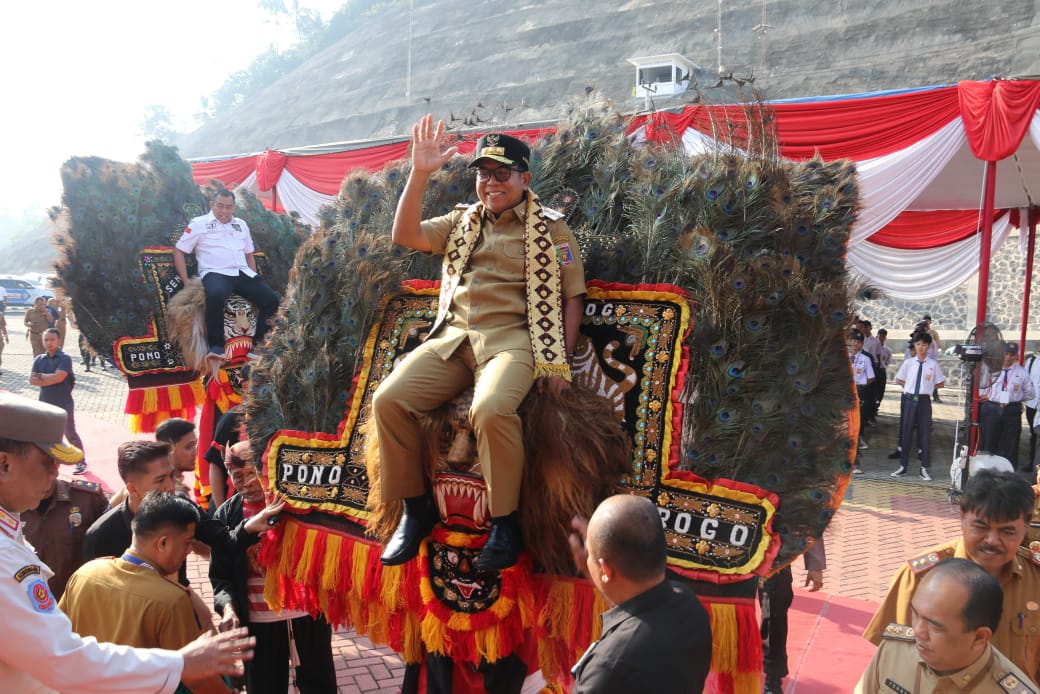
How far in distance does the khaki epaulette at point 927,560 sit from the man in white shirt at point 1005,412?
801 cm

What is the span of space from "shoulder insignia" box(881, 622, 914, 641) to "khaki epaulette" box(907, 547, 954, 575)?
0.30 metres

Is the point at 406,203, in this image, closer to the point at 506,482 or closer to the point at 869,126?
the point at 506,482

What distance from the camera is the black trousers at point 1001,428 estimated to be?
9.60 m

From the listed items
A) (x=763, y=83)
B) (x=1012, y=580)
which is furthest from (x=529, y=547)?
(x=763, y=83)

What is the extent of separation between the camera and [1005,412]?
31.6 ft

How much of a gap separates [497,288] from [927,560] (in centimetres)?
198

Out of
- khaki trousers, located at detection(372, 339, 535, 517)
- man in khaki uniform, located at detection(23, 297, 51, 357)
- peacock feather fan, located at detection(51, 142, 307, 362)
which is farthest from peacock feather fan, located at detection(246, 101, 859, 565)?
man in khaki uniform, located at detection(23, 297, 51, 357)

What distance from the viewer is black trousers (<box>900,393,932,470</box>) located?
10148 millimetres

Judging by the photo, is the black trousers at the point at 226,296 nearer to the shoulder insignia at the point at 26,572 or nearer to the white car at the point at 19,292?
the shoulder insignia at the point at 26,572

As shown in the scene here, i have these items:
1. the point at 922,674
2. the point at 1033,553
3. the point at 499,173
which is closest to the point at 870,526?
the point at 1033,553

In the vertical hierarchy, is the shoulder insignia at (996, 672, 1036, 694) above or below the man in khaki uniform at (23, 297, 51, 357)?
above

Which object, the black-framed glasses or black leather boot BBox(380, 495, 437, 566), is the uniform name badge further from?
black leather boot BBox(380, 495, 437, 566)

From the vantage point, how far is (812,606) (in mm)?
5754

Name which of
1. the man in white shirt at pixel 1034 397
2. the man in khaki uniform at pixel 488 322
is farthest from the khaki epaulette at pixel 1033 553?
the man in white shirt at pixel 1034 397
